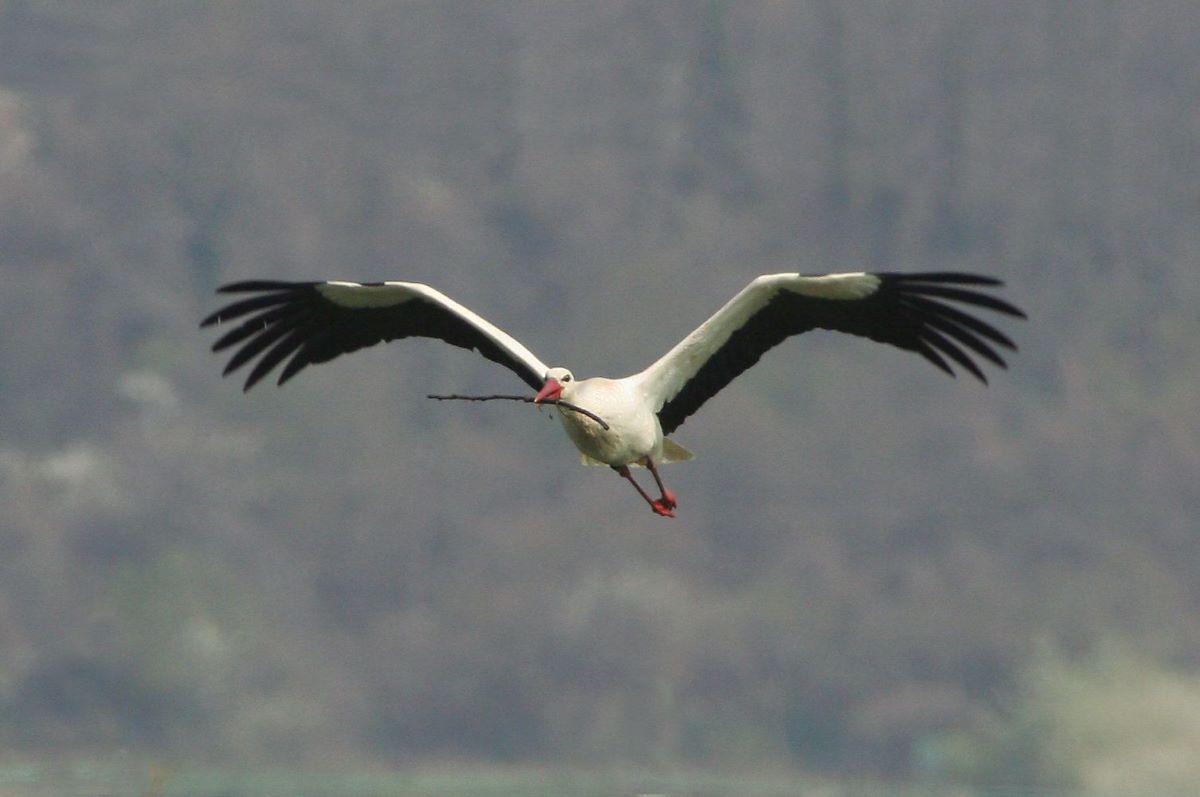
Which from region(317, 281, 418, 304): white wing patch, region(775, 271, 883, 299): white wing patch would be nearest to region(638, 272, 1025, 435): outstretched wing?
region(775, 271, 883, 299): white wing patch

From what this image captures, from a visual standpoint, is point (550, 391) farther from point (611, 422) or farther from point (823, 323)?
point (823, 323)

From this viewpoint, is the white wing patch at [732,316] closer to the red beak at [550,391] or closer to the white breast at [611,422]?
the white breast at [611,422]

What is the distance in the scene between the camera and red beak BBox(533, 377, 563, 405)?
49.6 ft

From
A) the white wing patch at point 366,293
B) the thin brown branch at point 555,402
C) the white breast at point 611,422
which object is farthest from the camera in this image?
the white wing patch at point 366,293

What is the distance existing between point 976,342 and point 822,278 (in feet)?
4.47

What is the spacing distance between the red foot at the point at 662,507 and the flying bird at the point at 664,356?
17mm

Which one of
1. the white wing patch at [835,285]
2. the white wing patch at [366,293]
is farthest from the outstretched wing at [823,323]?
the white wing patch at [366,293]

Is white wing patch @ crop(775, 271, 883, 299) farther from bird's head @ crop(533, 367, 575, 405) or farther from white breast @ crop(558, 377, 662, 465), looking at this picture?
bird's head @ crop(533, 367, 575, 405)

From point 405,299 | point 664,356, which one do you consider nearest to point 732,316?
point 664,356

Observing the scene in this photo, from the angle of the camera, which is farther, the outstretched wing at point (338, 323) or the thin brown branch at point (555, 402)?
the outstretched wing at point (338, 323)

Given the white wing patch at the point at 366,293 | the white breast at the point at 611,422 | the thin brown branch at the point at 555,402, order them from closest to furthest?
the thin brown branch at the point at 555,402, the white breast at the point at 611,422, the white wing patch at the point at 366,293

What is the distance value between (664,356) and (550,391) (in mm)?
1527

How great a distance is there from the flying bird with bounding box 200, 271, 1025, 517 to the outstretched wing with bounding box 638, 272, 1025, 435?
0.01m

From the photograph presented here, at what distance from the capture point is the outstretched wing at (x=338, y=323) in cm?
1695
